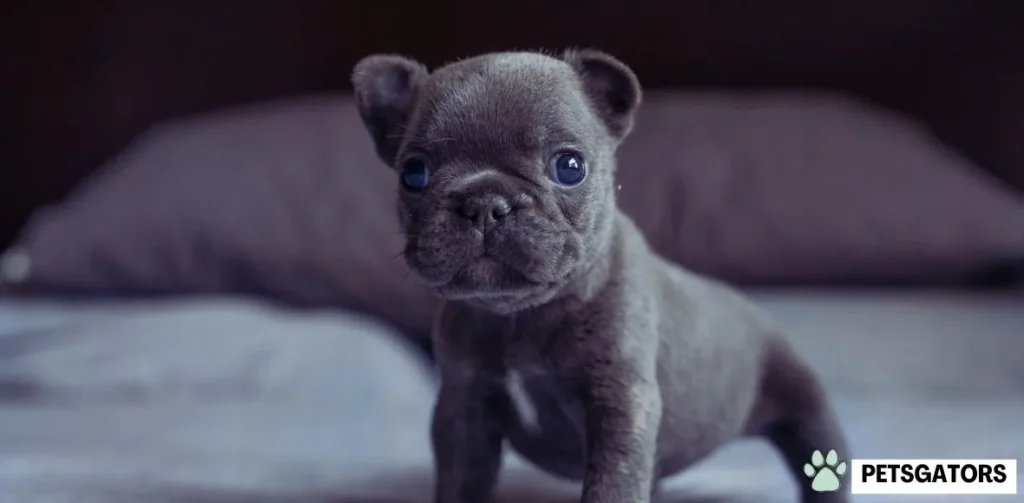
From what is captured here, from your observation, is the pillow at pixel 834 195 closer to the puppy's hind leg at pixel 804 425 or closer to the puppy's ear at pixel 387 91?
the puppy's hind leg at pixel 804 425

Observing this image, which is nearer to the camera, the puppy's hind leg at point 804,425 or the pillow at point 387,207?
the puppy's hind leg at point 804,425

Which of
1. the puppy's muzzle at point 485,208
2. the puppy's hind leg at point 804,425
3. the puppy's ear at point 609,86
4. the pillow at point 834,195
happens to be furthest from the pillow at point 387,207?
the puppy's muzzle at point 485,208

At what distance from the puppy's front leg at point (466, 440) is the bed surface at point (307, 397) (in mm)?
110

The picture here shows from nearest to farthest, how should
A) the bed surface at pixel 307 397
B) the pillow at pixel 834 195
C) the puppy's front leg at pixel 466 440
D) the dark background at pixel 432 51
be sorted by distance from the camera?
the puppy's front leg at pixel 466 440 < the bed surface at pixel 307 397 < the dark background at pixel 432 51 < the pillow at pixel 834 195

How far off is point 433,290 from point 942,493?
41cm

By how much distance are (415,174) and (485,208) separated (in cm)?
7

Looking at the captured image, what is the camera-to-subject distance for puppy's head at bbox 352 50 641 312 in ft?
1.78

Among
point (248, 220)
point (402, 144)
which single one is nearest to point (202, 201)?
point (248, 220)

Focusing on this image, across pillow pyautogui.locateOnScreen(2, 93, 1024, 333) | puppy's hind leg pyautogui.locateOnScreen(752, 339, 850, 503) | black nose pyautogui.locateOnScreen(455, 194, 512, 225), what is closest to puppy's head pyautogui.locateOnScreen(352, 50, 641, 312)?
black nose pyautogui.locateOnScreen(455, 194, 512, 225)

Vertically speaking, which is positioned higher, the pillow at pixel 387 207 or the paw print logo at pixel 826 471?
the pillow at pixel 387 207

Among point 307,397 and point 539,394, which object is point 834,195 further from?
point 539,394

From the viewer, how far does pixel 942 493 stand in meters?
0.69

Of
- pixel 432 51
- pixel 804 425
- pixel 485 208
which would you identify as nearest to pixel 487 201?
pixel 485 208

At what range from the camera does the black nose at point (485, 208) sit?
0.53 m
